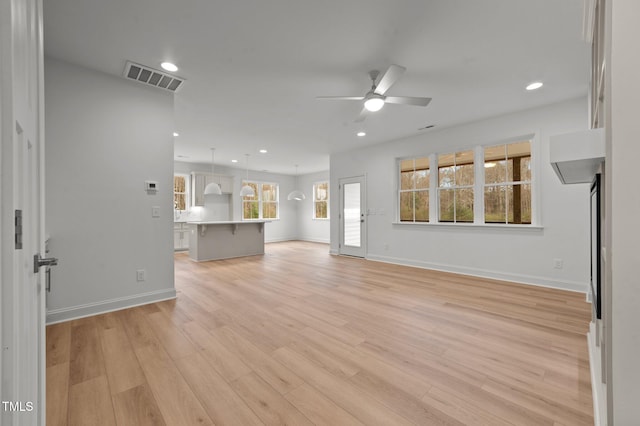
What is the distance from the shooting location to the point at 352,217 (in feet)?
22.0

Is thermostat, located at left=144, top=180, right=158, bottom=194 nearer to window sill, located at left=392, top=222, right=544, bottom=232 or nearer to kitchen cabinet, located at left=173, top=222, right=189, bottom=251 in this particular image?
window sill, located at left=392, top=222, right=544, bottom=232

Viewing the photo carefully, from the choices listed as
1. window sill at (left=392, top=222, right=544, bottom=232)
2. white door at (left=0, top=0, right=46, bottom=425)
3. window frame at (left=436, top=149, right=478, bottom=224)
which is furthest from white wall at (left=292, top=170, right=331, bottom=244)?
white door at (left=0, top=0, right=46, bottom=425)

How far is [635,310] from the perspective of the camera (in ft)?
2.68

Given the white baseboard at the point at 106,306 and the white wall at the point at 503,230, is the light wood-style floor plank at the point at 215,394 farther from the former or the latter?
the white wall at the point at 503,230

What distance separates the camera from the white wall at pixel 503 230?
3666 millimetres

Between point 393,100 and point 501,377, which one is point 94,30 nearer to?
point 393,100

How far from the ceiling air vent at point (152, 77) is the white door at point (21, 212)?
78.5 inches

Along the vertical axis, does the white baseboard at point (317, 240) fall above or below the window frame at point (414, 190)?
below

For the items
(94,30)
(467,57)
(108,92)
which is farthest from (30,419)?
(467,57)

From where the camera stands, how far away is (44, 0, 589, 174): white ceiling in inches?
80.4

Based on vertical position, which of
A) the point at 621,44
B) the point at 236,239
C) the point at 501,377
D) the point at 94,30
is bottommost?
the point at 501,377

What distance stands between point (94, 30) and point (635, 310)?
3.72m

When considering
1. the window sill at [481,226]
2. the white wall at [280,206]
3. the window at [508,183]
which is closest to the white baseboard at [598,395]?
the window sill at [481,226]

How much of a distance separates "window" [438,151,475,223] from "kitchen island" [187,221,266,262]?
432cm
